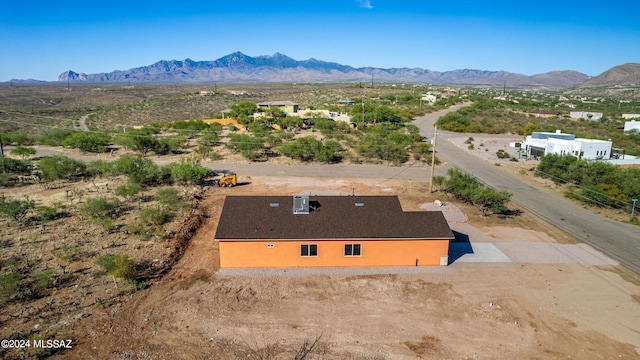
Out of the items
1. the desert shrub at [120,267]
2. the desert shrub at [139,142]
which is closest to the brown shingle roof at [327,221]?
the desert shrub at [120,267]

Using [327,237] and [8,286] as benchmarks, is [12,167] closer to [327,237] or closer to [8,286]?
[8,286]

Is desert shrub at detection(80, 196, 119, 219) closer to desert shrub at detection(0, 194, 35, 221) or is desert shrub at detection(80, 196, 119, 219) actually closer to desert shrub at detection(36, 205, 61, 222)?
desert shrub at detection(36, 205, 61, 222)

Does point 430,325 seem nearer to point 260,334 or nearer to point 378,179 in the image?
point 260,334

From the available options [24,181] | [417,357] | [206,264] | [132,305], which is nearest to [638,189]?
[417,357]

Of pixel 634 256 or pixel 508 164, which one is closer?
pixel 634 256

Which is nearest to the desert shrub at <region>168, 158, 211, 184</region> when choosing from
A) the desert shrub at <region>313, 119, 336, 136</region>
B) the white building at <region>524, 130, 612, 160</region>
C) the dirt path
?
the desert shrub at <region>313, 119, 336, 136</region>

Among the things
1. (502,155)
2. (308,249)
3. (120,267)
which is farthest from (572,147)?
(120,267)

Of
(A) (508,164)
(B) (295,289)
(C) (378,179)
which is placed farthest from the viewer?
(A) (508,164)
